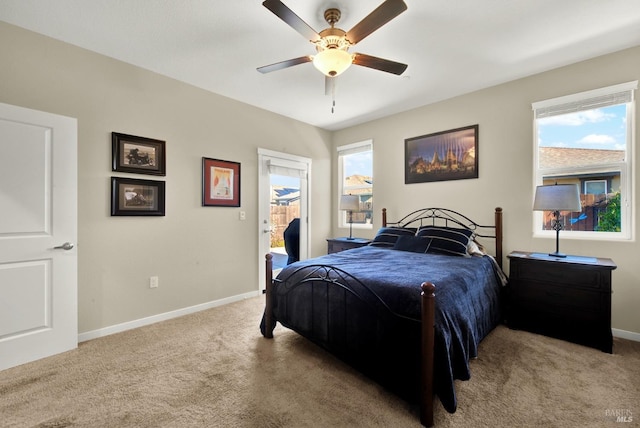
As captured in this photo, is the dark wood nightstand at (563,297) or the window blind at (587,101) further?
the window blind at (587,101)

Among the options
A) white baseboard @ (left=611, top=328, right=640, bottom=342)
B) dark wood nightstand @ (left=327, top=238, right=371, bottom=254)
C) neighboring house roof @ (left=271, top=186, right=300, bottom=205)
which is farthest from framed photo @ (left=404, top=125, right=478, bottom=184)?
white baseboard @ (left=611, top=328, right=640, bottom=342)

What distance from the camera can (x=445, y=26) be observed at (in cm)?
227

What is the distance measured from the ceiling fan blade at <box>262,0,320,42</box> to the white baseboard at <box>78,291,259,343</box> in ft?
10.1

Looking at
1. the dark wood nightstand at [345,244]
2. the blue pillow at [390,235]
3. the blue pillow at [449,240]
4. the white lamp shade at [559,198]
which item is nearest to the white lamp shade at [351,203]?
the dark wood nightstand at [345,244]

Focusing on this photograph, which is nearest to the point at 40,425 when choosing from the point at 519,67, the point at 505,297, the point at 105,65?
the point at 105,65

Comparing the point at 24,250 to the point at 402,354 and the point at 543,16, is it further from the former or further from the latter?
the point at 543,16

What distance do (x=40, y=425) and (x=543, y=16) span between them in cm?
428

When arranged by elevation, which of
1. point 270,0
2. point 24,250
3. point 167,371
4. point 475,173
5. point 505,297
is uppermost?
point 270,0

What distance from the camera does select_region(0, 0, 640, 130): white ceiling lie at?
81.5 inches

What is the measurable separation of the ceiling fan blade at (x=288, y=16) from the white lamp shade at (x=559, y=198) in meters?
2.51

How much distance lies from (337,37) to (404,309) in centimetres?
192

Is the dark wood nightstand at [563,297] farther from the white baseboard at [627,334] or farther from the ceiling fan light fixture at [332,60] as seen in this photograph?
the ceiling fan light fixture at [332,60]

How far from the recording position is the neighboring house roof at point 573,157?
273cm

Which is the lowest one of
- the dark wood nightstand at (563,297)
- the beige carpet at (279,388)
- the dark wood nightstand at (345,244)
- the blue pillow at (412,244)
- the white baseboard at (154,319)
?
the beige carpet at (279,388)
